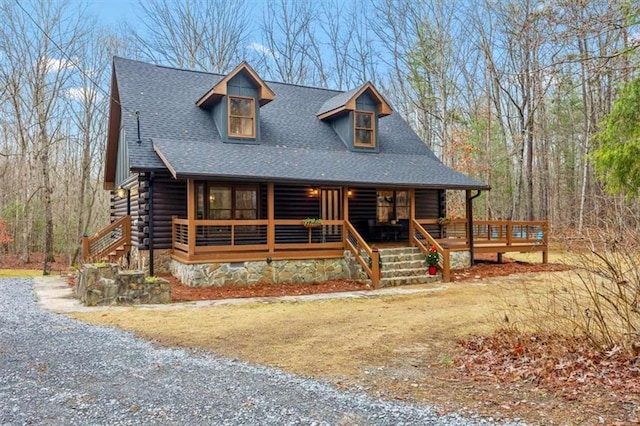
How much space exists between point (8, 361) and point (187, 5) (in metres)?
26.9

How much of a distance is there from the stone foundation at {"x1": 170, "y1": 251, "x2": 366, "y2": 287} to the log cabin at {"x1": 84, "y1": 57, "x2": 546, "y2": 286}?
0.10 feet

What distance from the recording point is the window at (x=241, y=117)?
14867mm

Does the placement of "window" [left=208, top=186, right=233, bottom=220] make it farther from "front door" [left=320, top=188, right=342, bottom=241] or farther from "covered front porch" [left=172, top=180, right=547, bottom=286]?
"front door" [left=320, top=188, right=342, bottom=241]

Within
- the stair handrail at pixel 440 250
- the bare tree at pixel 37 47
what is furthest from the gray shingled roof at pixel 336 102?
the bare tree at pixel 37 47

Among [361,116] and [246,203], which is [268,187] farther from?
[361,116]

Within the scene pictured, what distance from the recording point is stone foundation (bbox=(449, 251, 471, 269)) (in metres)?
15.0

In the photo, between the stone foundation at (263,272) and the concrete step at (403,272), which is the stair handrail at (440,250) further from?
the stone foundation at (263,272)

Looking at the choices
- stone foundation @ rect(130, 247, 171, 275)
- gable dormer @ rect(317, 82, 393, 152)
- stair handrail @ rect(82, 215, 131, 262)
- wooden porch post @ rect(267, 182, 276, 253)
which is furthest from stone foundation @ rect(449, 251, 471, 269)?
stair handrail @ rect(82, 215, 131, 262)

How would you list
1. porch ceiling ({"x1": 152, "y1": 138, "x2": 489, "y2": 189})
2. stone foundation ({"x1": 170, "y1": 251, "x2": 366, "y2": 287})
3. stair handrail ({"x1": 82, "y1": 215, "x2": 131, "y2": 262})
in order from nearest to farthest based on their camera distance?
stone foundation ({"x1": 170, "y1": 251, "x2": 366, "y2": 287})
porch ceiling ({"x1": 152, "y1": 138, "x2": 489, "y2": 189})
stair handrail ({"x1": 82, "y1": 215, "x2": 131, "y2": 262})

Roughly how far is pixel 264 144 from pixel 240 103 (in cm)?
156

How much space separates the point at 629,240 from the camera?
4711 millimetres

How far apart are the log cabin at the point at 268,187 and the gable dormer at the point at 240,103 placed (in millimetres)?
34

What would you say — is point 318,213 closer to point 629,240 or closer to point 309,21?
point 629,240

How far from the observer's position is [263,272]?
12.3 m
